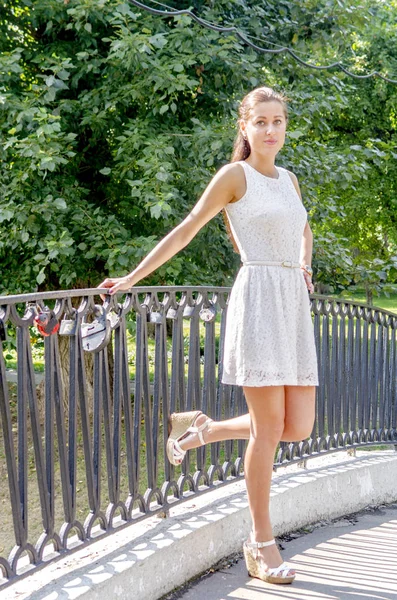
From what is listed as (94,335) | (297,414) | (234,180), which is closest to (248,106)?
(234,180)

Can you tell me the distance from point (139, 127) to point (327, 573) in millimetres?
4601

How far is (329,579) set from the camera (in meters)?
3.47

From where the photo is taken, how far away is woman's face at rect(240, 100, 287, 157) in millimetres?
3395

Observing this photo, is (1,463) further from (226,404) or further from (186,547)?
(186,547)

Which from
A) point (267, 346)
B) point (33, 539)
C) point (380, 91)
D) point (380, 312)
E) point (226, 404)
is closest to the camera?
point (267, 346)

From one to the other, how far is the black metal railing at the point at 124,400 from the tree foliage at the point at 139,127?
212cm

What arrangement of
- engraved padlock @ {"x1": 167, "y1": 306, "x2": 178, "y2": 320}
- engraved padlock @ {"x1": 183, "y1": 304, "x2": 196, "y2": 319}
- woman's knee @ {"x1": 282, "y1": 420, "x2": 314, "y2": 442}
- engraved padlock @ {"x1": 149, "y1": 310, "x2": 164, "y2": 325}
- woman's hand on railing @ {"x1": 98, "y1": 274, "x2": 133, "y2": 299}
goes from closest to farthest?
woman's hand on railing @ {"x1": 98, "y1": 274, "x2": 133, "y2": 299} < woman's knee @ {"x1": 282, "y1": 420, "x2": 314, "y2": 442} < engraved padlock @ {"x1": 149, "y1": 310, "x2": 164, "y2": 325} < engraved padlock @ {"x1": 167, "y1": 306, "x2": 178, "y2": 320} < engraved padlock @ {"x1": 183, "y1": 304, "x2": 196, "y2": 319}

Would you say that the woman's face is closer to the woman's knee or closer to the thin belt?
the thin belt

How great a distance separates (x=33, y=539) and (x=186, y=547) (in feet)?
11.5

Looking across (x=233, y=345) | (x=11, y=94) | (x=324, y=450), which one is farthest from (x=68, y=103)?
(x=233, y=345)

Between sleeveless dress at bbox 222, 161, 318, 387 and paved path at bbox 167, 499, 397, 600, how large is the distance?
80cm

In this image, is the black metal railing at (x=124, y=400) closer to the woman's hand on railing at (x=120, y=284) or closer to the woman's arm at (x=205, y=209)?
the woman's hand on railing at (x=120, y=284)

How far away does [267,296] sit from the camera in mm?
3285

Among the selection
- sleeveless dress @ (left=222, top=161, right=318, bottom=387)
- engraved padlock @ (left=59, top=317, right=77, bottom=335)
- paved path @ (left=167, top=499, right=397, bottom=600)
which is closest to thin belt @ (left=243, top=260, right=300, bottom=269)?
sleeveless dress @ (left=222, top=161, right=318, bottom=387)
